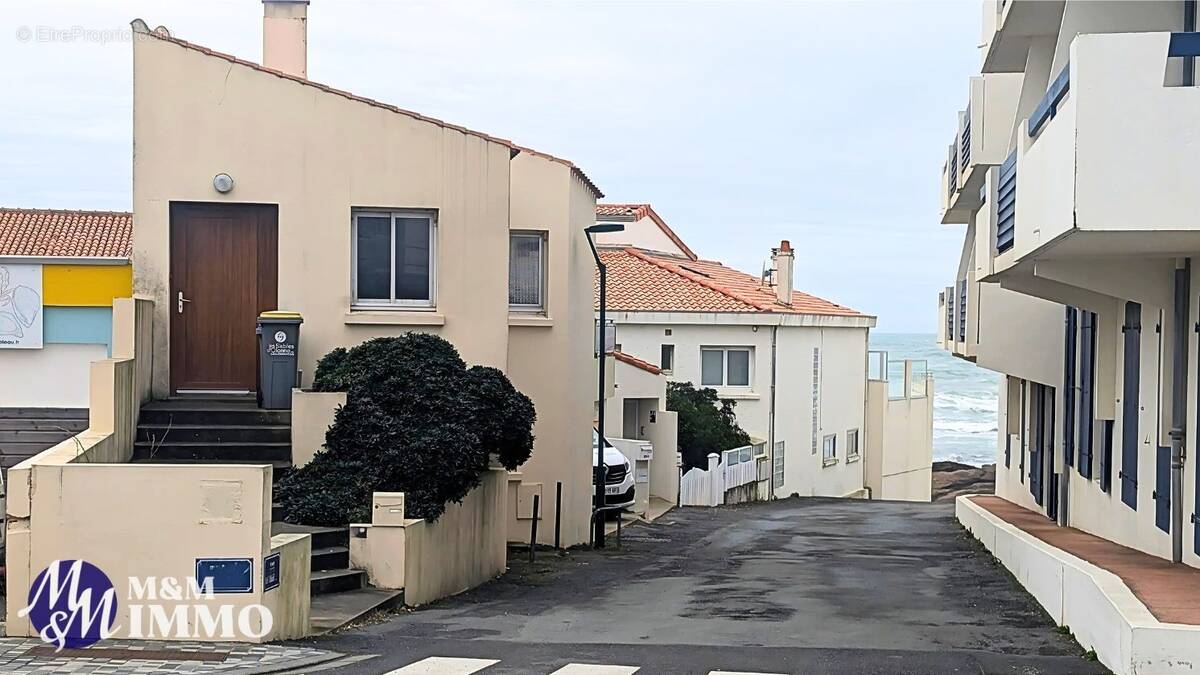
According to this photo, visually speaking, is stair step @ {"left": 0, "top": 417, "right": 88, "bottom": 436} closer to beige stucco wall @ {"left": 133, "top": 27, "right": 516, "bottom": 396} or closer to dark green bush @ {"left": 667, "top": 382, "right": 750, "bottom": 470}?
beige stucco wall @ {"left": 133, "top": 27, "right": 516, "bottom": 396}

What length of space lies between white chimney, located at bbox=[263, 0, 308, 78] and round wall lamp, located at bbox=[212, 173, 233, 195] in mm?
3037

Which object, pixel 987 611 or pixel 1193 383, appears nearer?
pixel 1193 383

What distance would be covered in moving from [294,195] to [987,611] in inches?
394

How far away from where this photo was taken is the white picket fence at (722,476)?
36625mm

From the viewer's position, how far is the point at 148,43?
18312mm

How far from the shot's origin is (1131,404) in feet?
52.4

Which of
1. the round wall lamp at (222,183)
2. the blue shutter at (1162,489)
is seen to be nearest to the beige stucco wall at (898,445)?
the round wall lamp at (222,183)

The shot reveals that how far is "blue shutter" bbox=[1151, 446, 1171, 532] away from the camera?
45.6ft

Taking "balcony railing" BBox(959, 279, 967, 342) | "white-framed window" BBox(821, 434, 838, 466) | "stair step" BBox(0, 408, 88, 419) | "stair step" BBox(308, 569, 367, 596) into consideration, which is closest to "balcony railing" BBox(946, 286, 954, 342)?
"balcony railing" BBox(959, 279, 967, 342)

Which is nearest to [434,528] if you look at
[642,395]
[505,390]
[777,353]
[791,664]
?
[505,390]

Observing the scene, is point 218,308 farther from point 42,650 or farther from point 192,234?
point 42,650

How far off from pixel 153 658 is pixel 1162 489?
9577 mm

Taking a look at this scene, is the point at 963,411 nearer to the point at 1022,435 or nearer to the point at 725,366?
the point at 725,366

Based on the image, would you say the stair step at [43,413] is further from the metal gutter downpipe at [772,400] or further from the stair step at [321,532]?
the metal gutter downpipe at [772,400]
